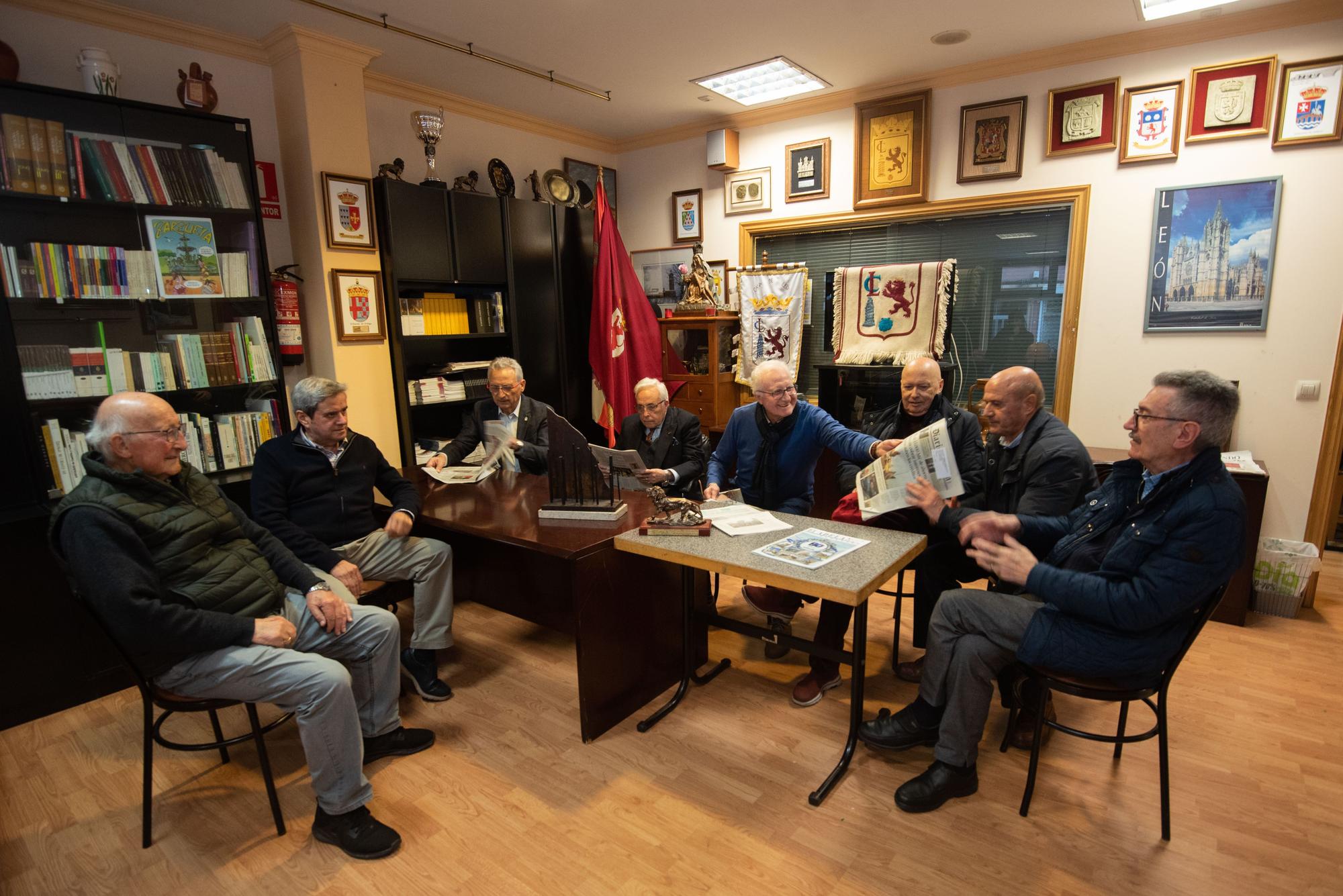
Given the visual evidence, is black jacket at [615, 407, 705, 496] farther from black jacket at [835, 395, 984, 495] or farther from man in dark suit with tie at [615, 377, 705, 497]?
black jacket at [835, 395, 984, 495]

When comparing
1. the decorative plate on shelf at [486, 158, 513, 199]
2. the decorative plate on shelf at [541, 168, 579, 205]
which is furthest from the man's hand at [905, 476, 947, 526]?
the decorative plate on shelf at [541, 168, 579, 205]

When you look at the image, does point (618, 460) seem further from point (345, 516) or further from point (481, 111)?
point (481, 111)

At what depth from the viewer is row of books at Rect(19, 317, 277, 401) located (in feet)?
8.73

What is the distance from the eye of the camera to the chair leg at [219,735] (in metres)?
2.10

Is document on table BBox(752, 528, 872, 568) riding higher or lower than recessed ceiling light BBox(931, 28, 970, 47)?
lower

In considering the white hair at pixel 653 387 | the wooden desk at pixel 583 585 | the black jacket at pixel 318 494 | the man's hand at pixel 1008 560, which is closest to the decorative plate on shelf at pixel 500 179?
the white hair at pixel 653 387

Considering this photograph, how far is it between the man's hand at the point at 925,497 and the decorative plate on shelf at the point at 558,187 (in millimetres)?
3653

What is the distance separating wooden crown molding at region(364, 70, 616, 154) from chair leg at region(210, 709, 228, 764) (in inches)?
137

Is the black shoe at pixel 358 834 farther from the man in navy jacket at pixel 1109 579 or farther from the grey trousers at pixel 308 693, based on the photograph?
the man in navy jacket at pixel 1109 579

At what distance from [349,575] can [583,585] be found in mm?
881

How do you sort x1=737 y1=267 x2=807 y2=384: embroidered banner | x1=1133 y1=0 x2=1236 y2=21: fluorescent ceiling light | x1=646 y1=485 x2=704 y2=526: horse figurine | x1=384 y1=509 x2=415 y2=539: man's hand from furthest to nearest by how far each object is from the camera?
x1=737 y1=267 x2=807 y2=384: embroidered banner
x1=1133 y1=0 x2=1236 y2=21: fluorescent ceiling light
x1=384 y1=509 x2=415 y2=539: man's hand
x1=646 y1=485 x2=704 y2=526: horse figurine

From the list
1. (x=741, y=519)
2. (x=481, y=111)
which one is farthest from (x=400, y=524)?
(x=481, y=111)

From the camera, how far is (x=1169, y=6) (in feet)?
10.2

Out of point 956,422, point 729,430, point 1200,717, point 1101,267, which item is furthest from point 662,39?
point 1200,717
